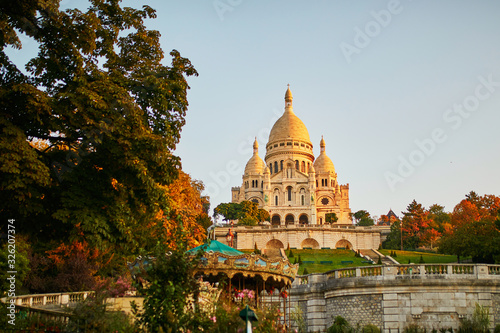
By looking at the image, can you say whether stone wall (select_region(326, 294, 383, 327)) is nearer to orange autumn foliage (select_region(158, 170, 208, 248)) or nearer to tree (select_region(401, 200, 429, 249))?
orange autumn foliage (select_region(158, 170, 208, 248))

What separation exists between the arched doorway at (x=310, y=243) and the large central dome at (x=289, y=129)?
44033 millimetres

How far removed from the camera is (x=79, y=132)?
633 inches

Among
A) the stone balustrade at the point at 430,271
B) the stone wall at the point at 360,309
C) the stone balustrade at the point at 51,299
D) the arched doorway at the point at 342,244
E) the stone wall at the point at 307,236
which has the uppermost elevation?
the stone wall at the point at 307,236

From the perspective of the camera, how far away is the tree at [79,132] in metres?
14.9

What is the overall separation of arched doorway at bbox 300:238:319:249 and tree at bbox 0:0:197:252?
52510 millimetres

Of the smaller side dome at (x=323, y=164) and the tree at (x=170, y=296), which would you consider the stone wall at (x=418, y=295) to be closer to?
the tree at (x=170, y=296)

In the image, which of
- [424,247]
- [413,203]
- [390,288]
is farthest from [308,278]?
[413,203]

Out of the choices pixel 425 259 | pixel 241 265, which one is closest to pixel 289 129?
pixel 425 259

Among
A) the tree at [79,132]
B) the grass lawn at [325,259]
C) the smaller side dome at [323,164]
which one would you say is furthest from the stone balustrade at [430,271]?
the smaller side dome at [323,164]

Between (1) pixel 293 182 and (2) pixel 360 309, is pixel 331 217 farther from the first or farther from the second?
(2) pixel 360 309

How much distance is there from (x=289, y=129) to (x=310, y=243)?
46.4 m

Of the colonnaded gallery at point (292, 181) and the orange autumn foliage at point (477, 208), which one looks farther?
the colonnaded gallery at point (292, 181)

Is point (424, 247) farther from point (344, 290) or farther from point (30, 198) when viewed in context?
point (30, 198)

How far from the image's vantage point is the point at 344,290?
2431cm
